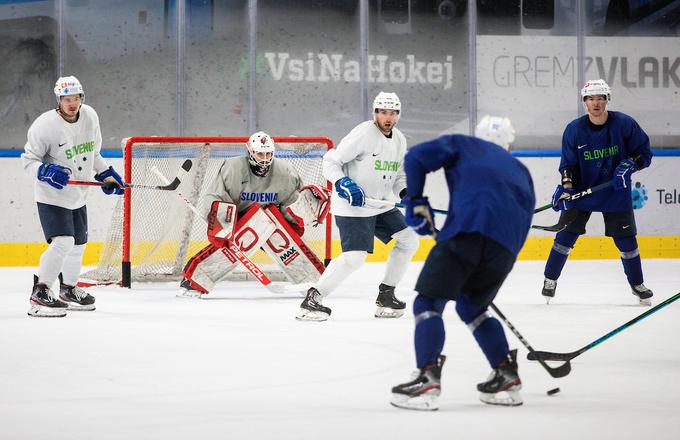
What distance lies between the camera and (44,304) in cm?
520

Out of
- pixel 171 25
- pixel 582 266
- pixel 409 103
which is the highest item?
pixel 171 25

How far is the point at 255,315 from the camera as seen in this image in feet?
17.6

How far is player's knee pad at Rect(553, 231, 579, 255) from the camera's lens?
18.8 ft

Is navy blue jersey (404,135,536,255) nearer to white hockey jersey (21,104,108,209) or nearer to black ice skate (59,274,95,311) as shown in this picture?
white hockey jersey (21,104,108,209)

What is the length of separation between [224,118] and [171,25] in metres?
0.81

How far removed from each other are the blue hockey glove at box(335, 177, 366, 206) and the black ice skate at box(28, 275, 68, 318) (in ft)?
4.59

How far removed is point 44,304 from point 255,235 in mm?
1346

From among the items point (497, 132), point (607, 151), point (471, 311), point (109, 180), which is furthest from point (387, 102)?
point (471, 311)

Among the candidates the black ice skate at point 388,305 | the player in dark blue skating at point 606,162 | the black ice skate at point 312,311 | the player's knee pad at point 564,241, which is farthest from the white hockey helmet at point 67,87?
the player's knee pad at point 564,241

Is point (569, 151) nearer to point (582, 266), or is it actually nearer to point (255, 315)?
point (255, 315)

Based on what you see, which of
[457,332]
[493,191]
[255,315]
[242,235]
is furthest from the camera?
[242,235]

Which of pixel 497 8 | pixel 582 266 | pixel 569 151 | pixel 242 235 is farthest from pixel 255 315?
pixel 497 8

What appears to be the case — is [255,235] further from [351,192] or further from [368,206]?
[351,192]

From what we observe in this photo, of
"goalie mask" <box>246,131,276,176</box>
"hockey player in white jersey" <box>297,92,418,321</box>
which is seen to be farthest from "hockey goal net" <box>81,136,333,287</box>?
"hockey player in white jersey" <box>297,92,418,321</box>
